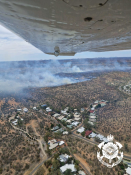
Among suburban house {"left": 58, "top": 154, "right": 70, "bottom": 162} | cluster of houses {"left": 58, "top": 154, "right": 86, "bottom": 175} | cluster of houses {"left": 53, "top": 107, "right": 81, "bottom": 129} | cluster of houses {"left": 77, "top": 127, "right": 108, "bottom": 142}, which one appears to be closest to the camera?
cluster of houses {"left": 58, "top": 154, "right": 86, "bottom": 175}

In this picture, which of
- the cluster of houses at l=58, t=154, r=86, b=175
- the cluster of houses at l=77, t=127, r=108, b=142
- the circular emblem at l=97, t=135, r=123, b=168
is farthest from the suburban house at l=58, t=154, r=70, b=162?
the cluster of houses at l=77, t=127, r=108, b=142

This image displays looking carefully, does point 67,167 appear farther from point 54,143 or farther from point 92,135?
point 92,135

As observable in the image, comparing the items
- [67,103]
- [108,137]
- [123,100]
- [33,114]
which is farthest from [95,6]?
[123,100]

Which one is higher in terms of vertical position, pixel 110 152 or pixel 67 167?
pixel 67 167

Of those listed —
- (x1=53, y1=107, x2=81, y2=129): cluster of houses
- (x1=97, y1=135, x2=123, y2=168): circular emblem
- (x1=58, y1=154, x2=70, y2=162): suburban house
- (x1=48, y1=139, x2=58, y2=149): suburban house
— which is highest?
(x1=53, y1=107, x2=81, y2=129): cluster of houses

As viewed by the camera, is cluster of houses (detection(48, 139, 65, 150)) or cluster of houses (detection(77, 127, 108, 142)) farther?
cluster of houses (detection(77, 127, 108, 142))

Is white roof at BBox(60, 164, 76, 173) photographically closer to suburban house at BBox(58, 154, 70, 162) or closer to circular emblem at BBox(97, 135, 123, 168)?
suburban house at BBox(58, 154, 70, 162)

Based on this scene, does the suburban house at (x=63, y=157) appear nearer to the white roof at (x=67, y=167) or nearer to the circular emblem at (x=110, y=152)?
the white roof at (x=67, y=167)

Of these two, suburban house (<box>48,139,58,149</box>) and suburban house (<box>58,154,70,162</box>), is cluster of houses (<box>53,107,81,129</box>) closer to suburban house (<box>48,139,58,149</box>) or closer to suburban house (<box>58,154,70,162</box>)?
suburban house (<box>48,139,58,149</box>)

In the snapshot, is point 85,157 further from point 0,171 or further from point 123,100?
point 123,100

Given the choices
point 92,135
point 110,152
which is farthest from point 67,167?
point 92,135

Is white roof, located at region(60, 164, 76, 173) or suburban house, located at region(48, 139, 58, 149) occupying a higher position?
suburban house, located at region(48, 139, 58, 149)

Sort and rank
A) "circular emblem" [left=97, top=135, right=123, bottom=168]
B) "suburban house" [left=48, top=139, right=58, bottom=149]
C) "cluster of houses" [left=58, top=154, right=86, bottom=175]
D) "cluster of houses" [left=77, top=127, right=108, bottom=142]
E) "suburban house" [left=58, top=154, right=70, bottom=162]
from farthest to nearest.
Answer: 1. "cluster of houses" [left=77, top=127, right=108, bottom=142]
2. "suburban house" [left=48, top=139, right=58, bottom=149]
3. "circular emblem" [left=97, top=135, right=123, bottom=168]
4. "suburban house" [left=58, top=154, right=70, bottom=162]
5. "cluster of houses" [left=58, top=154, right=86, bottom=175]
